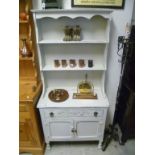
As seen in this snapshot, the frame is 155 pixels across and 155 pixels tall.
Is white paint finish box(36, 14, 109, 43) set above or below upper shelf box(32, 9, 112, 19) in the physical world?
below

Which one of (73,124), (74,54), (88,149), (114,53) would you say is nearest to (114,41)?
(114,53)

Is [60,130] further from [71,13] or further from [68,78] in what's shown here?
[71,13]

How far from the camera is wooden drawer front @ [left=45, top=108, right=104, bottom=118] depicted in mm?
1736

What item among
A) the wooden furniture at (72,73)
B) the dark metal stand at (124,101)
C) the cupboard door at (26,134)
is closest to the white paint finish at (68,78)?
the wooden furniture at (72,73)

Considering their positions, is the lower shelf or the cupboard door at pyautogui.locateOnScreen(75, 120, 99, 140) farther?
the cupboard door at pyautogui.locateOnScreen(75, 120, 99, 140)

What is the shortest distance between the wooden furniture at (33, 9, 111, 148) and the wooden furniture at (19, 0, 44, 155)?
9 cm

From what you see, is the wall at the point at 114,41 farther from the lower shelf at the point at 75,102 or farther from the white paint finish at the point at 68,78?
the lower shelf at the point at 75,102

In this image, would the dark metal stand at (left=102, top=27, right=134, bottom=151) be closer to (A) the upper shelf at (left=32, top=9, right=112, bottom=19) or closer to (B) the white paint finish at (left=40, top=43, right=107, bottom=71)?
(B) the white paint finish at (left=40, top=43, right=107, bottom=71)

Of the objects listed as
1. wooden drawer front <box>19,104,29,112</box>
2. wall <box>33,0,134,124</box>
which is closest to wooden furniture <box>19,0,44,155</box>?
wooden drawer front <box>19,104,29,112</box>

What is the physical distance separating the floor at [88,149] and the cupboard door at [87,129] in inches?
7.1

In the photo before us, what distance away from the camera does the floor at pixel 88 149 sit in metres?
1.97

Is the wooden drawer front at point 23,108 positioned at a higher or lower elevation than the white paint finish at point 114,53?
lower

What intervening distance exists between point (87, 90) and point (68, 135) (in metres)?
0.58
